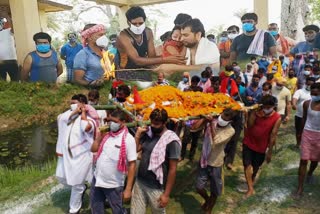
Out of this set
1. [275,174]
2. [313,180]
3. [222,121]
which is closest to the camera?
[222,121]

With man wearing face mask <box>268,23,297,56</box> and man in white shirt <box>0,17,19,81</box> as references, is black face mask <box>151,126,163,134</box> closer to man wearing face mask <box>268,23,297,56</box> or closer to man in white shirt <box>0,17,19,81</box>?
man in white shirt <box>0,17,19,81</box>

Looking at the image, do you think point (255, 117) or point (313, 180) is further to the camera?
point (313, 180)

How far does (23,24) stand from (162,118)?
1092cm

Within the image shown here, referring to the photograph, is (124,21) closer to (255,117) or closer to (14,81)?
(14,81)

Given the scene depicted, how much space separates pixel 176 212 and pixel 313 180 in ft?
7.61

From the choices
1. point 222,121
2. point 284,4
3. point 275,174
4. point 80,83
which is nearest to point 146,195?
point 222,121

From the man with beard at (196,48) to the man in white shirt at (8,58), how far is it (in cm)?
609

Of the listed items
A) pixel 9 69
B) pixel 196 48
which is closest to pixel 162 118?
pixel 196 48

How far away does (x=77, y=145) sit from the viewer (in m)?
4.57

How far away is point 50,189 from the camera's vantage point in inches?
230

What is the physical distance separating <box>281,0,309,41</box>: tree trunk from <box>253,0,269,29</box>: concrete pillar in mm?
3530

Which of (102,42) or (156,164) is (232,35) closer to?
(102,42)

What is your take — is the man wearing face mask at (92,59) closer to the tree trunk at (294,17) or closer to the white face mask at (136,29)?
the white face mask at (136,29)

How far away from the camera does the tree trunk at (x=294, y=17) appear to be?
54.5ft
